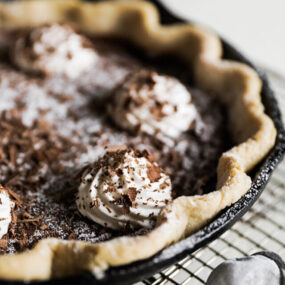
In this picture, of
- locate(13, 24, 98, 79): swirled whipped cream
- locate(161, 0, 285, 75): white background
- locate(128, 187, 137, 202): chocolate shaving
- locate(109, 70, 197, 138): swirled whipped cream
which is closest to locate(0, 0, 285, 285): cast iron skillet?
locate(128, 187, 137, 202): chocolate shaving

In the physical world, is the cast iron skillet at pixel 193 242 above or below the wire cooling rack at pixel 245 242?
above

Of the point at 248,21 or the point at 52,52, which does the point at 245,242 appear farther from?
the point at 248,21

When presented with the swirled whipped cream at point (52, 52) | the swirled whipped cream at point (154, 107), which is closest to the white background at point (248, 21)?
the swirled whipped cream at point (52, 52)

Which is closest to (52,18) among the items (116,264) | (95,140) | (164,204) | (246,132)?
(95,140)

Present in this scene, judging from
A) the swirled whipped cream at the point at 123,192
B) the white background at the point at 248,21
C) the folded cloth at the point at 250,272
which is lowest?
the white background at the point at 248,21

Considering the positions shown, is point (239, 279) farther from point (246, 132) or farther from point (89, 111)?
point (89, 111)

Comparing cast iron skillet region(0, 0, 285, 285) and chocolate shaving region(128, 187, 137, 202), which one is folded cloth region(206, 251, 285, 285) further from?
chocolate shaving region(128, 187, 137, 202)

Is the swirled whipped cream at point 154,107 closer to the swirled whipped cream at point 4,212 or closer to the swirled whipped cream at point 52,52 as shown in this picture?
the swirled whipped cream at point 52,52

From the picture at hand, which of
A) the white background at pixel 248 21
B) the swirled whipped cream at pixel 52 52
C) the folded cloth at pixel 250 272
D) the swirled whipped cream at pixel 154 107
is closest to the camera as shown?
the folded cloth at pixel 250 272
